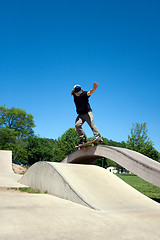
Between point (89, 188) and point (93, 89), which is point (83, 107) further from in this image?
point (89, 188)

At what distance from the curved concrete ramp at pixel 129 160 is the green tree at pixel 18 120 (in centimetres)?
4152

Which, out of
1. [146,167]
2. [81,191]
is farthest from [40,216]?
[146,167]

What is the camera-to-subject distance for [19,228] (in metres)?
3.25

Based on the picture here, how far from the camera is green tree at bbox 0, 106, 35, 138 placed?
4934 cm

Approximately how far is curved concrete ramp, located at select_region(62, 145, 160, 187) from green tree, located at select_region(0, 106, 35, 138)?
41.5m

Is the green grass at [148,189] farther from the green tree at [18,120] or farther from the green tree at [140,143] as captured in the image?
the green tree at [18,120]

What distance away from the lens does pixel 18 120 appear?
50406 millimetres

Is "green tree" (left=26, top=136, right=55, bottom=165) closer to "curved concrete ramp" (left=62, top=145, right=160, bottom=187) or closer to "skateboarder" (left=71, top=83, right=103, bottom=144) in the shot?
"curved concrete ramp" (left=62, top=145, right=160, bottom=187)

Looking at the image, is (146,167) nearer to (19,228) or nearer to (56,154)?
(19,228)


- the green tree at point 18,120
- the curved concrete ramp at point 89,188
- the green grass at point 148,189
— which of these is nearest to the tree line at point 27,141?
the green tree at point 18,120

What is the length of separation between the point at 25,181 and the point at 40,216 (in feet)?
19.8

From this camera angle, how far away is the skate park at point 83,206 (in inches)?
129

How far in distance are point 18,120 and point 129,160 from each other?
46.7 metres

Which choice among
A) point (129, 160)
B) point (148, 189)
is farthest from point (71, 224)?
point (148, 189)
